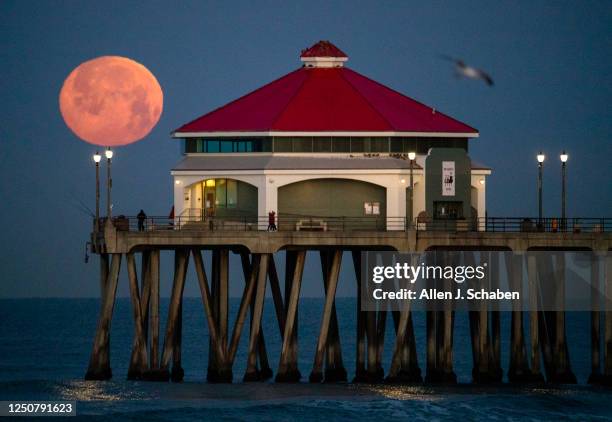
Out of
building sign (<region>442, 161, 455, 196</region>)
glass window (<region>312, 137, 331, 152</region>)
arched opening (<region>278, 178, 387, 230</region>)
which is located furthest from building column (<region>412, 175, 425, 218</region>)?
glass window (<region>312, 137, 331, 152</region>)

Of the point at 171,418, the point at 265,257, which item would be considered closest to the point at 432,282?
the point at 265,257

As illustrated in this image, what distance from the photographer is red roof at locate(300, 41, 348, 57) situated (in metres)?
92.1

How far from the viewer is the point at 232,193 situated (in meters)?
87.3

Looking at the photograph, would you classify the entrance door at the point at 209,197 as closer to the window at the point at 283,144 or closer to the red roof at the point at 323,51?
the window at the point at 283,144

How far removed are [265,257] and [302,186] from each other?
5849 mm

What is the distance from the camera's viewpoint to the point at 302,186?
3408 inches

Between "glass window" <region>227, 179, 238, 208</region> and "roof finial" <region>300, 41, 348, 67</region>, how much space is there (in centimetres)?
832

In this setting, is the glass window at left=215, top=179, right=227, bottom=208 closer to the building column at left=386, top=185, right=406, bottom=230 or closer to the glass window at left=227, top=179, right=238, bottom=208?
the glass window at left=227, top=179, right=238, bottom=208

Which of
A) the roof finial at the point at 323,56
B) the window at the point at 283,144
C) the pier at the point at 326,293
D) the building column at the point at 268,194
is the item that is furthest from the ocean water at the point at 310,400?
the roof finial at the point at 323,56

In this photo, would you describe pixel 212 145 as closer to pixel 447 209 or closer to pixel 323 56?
pixel 323 56

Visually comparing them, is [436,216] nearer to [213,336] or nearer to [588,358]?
[213,336]

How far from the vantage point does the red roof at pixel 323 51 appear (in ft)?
302

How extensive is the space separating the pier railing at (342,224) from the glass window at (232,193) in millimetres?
662

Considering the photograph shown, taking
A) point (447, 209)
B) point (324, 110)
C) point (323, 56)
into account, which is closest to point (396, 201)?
point (447, 209)
